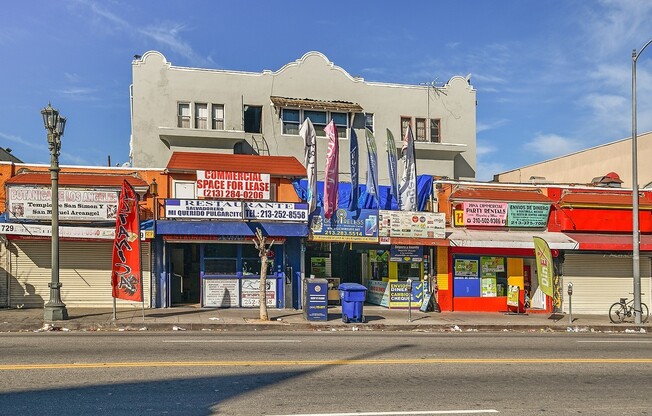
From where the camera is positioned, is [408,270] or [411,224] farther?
[408,270]

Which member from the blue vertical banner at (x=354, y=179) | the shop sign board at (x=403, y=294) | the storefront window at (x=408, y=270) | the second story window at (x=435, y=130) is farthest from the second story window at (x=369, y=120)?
the shop sign board at (x=403, y=294)

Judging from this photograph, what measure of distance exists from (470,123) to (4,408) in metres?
28.7

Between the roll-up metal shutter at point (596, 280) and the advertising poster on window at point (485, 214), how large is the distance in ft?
10.6

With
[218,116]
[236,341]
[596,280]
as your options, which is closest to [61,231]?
[236,341]

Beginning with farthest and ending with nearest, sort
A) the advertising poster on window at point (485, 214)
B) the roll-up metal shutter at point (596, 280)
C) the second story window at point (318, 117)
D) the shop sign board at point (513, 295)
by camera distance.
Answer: the second story window at point (318, 117), the roll-up metal shutter at point (596, 280), the advertising poster on window at point (485, 214), the shop sign board at point (513, 295)

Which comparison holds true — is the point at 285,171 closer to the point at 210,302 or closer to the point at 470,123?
the point at 210,302

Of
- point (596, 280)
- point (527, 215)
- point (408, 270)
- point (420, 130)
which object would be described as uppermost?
point (420, 130)

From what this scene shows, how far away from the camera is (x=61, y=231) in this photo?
62.1 ft

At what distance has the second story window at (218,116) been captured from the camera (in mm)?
28500

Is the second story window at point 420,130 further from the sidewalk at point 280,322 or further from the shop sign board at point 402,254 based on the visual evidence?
the sidewalk at point 280,322

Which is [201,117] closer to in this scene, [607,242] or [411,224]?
[411,224]

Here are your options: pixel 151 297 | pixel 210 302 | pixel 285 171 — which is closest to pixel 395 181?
pixel 285 171

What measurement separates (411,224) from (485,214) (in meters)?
3.20

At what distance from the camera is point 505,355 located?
1193cm
